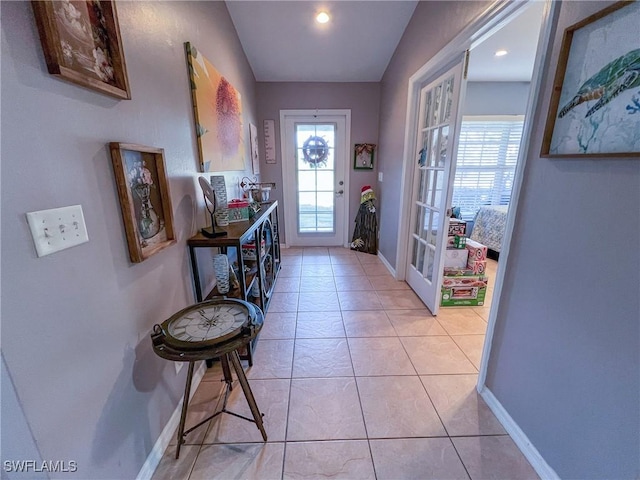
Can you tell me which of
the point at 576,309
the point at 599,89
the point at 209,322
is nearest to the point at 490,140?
the point at 599,89

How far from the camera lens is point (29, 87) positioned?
0.64m

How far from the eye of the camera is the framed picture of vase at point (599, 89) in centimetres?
78

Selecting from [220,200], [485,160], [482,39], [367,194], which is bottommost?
[367,194]

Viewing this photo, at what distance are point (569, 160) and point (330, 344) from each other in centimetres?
166

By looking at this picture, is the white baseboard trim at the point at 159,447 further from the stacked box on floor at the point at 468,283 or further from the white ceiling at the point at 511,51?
the white ceiling at the point at 511,51

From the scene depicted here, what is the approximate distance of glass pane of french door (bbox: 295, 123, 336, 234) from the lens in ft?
12.5

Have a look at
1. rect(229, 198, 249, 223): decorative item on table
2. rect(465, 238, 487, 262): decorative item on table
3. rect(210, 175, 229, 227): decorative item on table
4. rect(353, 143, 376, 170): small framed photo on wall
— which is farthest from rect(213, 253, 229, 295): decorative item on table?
rect(353, 143, 376, 170): small framed photo on wall

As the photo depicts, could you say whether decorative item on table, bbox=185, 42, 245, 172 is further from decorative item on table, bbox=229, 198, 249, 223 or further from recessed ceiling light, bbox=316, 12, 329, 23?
recessed ceiling light, bbox=316, 12, 329, 23

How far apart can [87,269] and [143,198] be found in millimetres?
378

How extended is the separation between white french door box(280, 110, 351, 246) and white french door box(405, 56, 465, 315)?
149 centimetres

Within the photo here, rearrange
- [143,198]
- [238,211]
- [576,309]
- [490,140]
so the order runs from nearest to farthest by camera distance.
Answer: [576,309]
[143,198]
[238,211]
[490,140]

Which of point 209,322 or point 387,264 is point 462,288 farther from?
point 209,322

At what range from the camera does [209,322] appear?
110 cm

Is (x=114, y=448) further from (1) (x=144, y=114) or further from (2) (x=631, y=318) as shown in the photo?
(2) (x=631, y=318)
